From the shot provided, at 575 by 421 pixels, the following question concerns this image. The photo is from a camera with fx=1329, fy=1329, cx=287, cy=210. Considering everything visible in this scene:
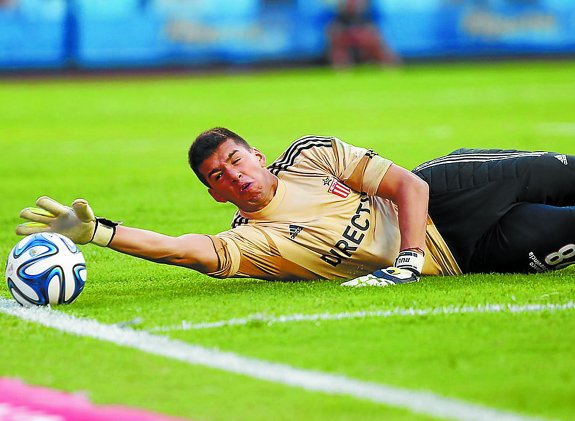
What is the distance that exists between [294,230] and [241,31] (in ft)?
88.2

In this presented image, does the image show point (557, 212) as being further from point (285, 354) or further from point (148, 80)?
point (148, 80)

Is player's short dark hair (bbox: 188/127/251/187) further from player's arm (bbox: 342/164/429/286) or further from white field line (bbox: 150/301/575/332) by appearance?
white field line (bbox: 150/301/575/332)

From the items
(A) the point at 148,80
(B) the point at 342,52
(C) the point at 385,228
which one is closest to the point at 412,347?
(C) the point at 385,228

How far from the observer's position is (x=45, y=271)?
634cm

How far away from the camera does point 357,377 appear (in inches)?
189

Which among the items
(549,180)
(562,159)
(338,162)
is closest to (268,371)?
(338,162)

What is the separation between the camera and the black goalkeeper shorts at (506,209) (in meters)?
6.88

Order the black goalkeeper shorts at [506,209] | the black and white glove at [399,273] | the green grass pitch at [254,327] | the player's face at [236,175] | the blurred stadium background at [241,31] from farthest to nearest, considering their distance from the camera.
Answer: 1. the blurred stadium background at [241,31]
2. the black goalkeeper shorts at [506,209]
3. the player's face at [236,175]
4. the black and white glove at [399,273]
5. the green grass pitch at [254,327]

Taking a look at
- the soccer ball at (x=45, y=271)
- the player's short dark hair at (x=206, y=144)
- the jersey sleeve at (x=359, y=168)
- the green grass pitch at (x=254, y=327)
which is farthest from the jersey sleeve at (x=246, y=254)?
the soccer ball at (x=45, y=271)

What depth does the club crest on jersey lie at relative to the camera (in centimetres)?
694

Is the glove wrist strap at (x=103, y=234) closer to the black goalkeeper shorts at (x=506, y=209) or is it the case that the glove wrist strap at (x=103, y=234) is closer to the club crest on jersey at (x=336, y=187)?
the club crest on jersey at (x=336, y=187)

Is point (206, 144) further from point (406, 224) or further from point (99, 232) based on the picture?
point (406, 224)

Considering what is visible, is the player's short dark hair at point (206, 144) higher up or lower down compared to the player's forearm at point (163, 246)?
higher up

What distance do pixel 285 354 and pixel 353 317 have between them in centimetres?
72
